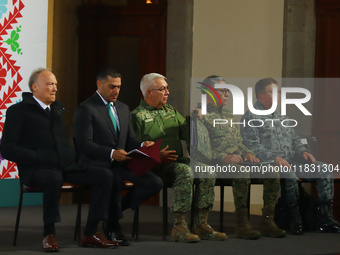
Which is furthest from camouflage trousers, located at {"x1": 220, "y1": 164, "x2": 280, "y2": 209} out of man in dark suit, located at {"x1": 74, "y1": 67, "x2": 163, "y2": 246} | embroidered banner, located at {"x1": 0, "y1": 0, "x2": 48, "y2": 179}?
embroidered banner, located at {"x1": 0, "y1": 0, "x2": 48, "y2": 179}

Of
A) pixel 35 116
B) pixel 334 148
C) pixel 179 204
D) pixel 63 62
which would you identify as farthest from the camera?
pixel 63 62

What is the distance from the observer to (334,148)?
7.79 metres

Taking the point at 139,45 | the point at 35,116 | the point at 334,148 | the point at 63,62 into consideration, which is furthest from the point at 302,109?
the point at 35,116

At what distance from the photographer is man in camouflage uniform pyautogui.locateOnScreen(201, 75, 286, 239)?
598 centimetres

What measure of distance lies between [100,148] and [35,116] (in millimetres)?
546

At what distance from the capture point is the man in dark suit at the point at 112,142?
17.9ft

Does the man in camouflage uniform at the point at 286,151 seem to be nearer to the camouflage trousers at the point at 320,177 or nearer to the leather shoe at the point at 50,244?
the camouflage trousers at the point at 320,177

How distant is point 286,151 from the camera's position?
21.3 feet

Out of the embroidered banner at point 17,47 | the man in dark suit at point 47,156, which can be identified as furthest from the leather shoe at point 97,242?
the embroidered banner at point 17,47

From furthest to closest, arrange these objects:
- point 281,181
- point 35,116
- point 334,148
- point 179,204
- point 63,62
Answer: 1. point 63,62
2. point 334,148
3. point 281,181
4. point 179,204
5. point 35,116

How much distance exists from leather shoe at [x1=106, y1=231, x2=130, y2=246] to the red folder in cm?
48

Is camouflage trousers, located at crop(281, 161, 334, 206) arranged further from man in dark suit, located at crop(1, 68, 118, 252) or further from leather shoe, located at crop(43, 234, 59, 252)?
leather shoe, located at crop(43, 234, 59, 252)

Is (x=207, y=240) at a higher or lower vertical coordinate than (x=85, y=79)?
lower

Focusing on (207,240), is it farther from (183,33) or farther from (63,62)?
(63,62)
